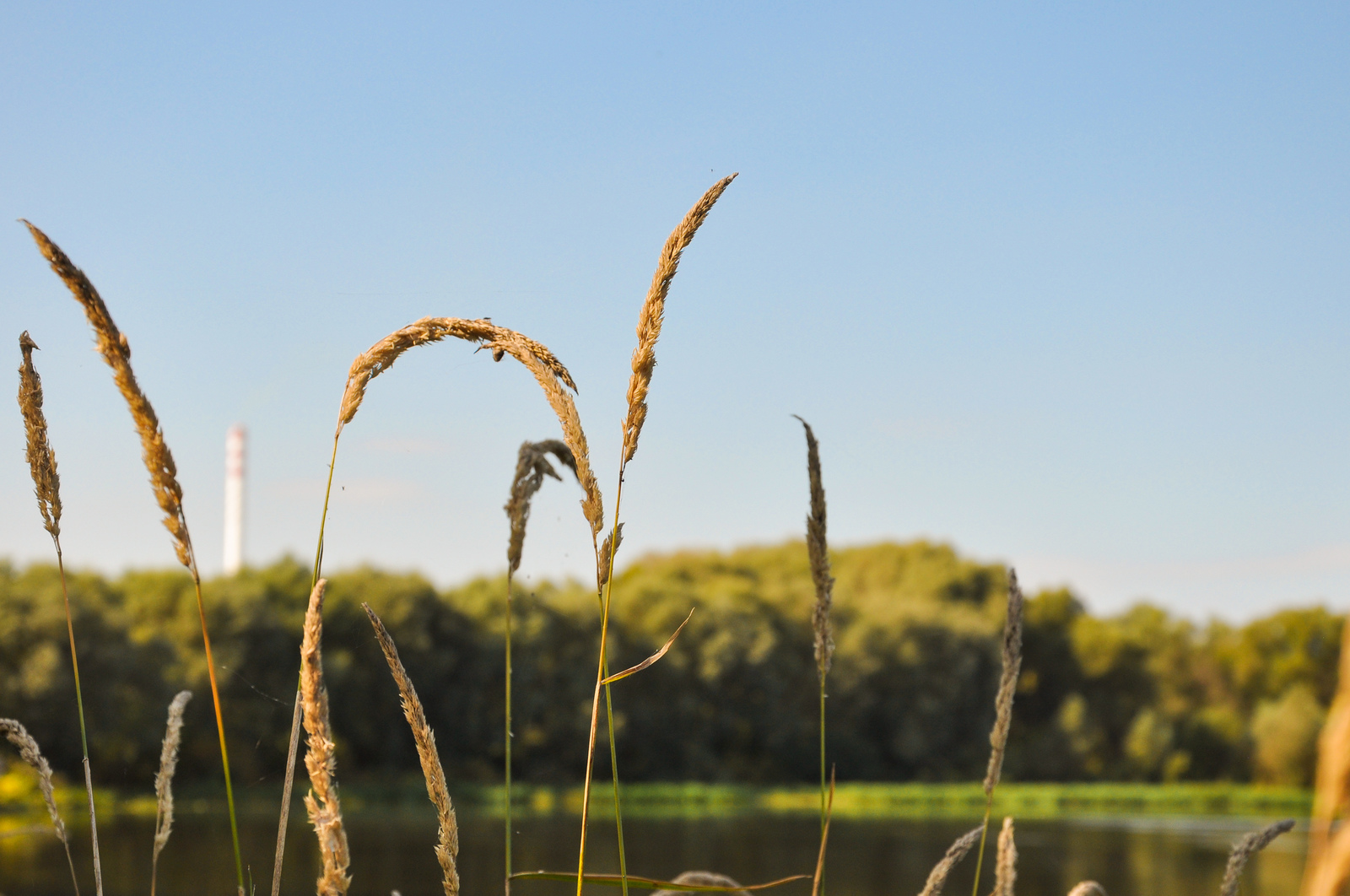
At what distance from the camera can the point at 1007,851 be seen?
258cm

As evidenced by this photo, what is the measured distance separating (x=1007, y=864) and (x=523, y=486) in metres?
1.27

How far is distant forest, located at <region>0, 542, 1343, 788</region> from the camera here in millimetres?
37125

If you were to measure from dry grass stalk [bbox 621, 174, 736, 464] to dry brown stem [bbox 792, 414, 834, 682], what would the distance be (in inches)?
17.3

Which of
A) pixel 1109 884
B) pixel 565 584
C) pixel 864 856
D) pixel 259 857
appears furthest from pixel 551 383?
pixel 565 584

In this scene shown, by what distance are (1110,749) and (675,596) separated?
26.4m

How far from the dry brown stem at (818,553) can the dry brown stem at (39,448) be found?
1346 millimetres

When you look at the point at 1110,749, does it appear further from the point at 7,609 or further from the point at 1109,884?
the point at 7,609

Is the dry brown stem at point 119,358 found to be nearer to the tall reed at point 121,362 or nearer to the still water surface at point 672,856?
the tall reed at point 121,362

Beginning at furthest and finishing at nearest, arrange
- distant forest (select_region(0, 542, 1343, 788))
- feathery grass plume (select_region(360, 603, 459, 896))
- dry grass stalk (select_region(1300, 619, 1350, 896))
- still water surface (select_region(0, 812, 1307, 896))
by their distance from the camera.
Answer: distant forest (select_region(0, 542, 1343, 788)) < still water surface (select_region(0, 812, 1307, 896)) < feathery grass plume (select_region(360, 603, 459, 896)) < dry grass stalk (select_region(1300, 619, 1350, 896))

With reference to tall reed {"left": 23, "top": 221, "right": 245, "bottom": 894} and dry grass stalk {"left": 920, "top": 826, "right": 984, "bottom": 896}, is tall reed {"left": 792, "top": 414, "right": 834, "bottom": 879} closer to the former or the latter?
dry grass stalk {"left": 920, "top": 826, "right": 984, "bottom": 896}

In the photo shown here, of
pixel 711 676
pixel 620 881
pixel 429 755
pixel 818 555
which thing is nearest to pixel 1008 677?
pixel 818 555

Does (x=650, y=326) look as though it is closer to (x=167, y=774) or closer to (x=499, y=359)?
(x=499, y=359)

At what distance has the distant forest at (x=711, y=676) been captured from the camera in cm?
3712

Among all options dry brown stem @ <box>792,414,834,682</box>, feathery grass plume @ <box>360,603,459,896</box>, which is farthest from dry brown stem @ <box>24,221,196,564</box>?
dry brown stem @ <box>792,414,834,682</box>
